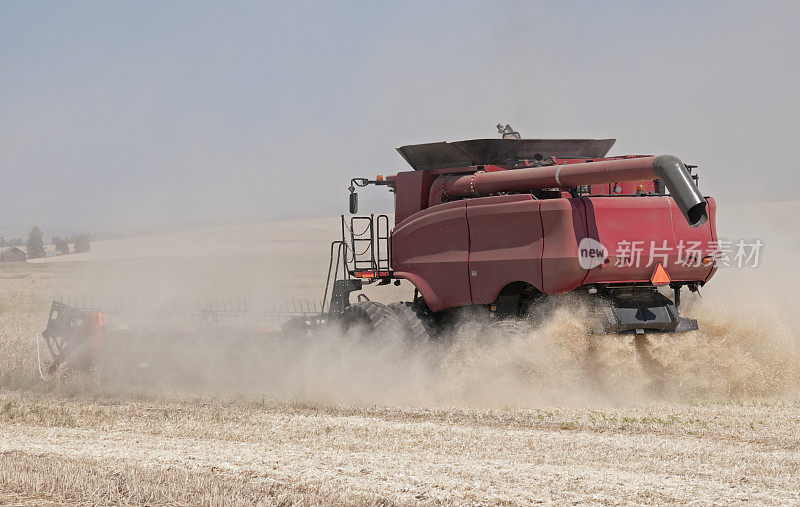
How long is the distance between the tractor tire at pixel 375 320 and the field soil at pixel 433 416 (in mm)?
171

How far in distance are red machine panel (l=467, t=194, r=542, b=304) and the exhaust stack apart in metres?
0.25

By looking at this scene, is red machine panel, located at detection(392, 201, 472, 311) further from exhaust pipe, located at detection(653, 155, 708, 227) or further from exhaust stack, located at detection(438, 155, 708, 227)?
exhaust pipe, located at detection(653, 155, 708, 227)

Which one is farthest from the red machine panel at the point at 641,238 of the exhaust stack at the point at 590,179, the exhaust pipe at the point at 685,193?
the exhaust pipe at the point at 685,193

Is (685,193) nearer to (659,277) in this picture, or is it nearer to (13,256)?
(659,277)

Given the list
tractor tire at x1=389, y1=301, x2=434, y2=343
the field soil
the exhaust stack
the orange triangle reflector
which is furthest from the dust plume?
the exhaust stack

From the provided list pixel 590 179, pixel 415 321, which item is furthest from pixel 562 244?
pixel 415 321

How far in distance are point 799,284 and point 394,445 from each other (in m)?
10.4

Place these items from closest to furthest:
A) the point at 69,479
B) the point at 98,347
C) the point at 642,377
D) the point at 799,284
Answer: the point at 69,479, the point at 642,377, the point at 98,347, the point at 799,284

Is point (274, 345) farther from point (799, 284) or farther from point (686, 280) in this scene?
point (799, 284)

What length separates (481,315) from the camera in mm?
10828

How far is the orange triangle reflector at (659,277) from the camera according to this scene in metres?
9.86

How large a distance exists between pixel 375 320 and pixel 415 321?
0.57 metres

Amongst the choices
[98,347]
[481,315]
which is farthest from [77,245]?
[481,315]

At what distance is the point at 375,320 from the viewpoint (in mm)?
11664
